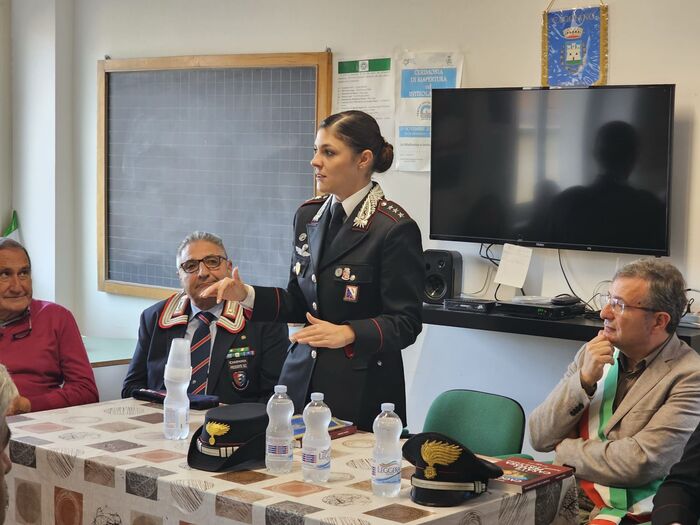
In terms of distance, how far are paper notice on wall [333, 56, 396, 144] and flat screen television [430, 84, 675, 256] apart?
0.34m

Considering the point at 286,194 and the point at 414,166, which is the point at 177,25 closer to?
the point at 286,194

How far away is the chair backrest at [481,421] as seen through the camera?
303 centimetres

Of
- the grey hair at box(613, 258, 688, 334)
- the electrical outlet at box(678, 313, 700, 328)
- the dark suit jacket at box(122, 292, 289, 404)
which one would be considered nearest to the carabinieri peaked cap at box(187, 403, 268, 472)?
the dark suit jacket at box(122, 292, 289, 404)

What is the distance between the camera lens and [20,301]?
11.0 ft

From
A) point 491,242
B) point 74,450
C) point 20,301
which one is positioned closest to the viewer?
point 74,450

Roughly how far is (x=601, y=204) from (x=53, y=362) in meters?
2.22

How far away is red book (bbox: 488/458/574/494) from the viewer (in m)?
2.27

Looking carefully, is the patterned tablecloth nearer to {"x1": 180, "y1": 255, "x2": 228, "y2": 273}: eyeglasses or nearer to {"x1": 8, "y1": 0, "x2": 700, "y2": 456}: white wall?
{"x1": 180, "y1": 255, "x2": 228, "y2": 273}: eyeglasses

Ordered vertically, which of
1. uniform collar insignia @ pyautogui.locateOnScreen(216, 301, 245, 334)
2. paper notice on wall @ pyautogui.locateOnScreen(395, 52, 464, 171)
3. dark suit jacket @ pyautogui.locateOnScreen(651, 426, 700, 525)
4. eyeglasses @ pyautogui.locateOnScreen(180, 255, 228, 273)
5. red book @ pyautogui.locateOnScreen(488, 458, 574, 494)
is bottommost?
dark suit jacket @ pyautogui.locateOnScreen(651, 426, 700, 525)

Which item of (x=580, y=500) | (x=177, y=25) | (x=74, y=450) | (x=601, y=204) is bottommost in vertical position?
(x=580, y=500)

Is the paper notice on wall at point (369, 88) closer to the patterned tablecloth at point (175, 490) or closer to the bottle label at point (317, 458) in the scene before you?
the patterned tablecloth at point (175, 490)

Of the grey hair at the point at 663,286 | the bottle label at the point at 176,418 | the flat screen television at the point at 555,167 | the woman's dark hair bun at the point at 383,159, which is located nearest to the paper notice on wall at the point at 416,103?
the flat screen television at the point at 555,167

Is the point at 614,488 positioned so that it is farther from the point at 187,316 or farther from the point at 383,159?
the point at 187,316

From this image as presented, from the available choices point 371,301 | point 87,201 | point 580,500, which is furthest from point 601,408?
point 87,201
